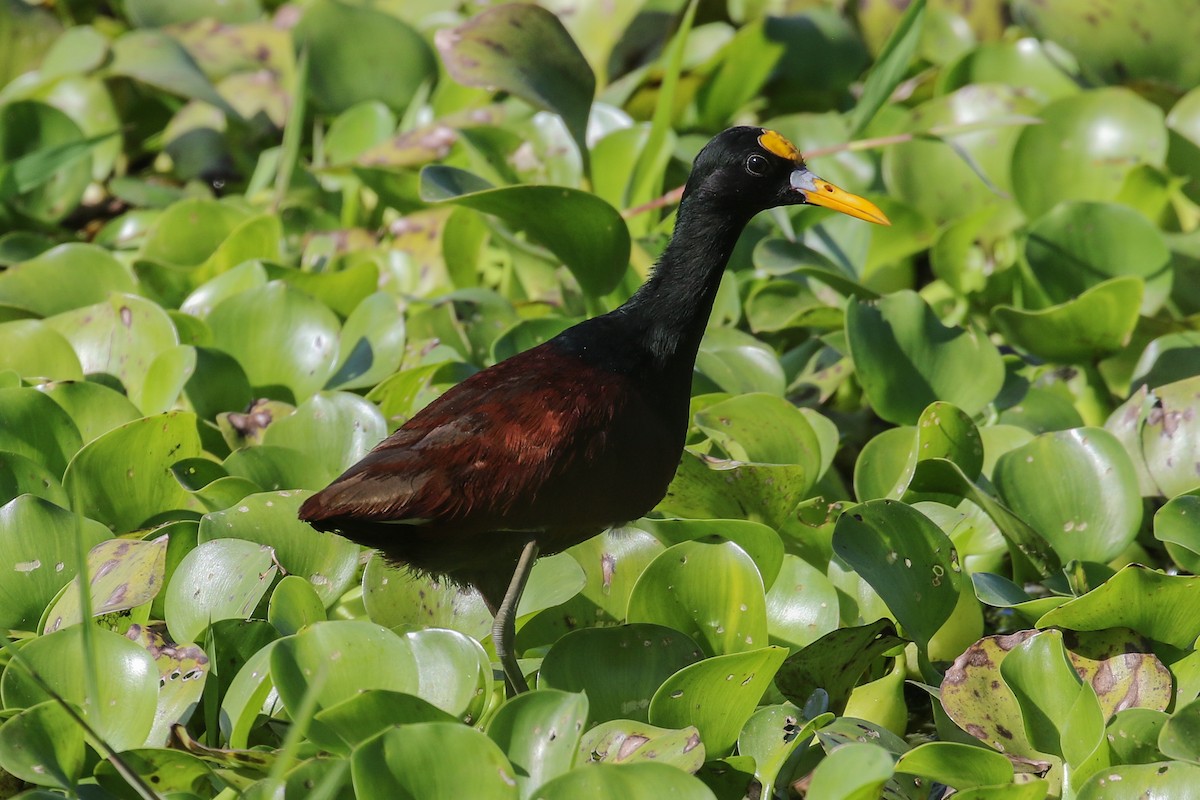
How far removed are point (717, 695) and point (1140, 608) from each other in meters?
0.69

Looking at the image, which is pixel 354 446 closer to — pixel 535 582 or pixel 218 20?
pixel 535 582

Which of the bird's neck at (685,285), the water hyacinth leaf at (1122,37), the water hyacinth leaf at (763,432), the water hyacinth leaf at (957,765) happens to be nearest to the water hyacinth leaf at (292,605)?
the bird's neck at (685,285)

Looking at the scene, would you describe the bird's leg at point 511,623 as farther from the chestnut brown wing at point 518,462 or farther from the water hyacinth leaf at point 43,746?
the water hyacinth leaf at point 43,746

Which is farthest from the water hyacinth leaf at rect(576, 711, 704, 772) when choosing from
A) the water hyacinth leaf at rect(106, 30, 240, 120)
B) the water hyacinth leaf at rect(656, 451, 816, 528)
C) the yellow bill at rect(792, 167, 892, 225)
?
the water hyacinth leaf at rect(106, 30, 240, 120)

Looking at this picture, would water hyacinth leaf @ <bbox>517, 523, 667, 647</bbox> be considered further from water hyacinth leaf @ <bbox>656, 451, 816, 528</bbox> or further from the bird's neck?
the bird's neck

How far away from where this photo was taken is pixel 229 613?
87.6 inches

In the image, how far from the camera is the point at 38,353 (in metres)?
2.98

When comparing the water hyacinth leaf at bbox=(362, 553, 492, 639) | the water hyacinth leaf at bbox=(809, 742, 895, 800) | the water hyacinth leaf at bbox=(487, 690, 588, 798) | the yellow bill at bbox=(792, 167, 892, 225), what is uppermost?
the yellow bill at bbox=(792, 167, 892, 225)

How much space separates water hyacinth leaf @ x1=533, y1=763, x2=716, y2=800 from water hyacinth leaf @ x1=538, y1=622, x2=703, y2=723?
391mm

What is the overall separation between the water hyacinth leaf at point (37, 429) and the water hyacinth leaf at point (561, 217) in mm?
797

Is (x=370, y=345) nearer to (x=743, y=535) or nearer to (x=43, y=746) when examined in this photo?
(x=743, y=535)

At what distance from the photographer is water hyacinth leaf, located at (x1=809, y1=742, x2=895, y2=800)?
1654mm

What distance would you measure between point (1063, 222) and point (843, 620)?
128 centimetres

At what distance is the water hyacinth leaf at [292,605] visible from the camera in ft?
7.38
